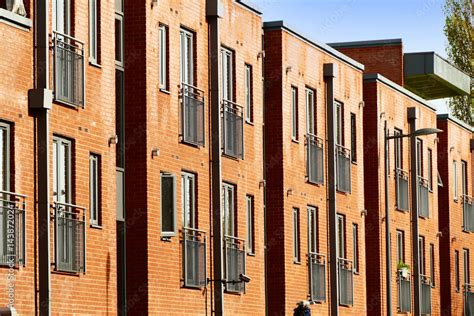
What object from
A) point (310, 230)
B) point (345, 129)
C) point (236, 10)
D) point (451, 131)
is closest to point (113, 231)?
point (236, 10)

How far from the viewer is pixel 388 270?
44156 mm

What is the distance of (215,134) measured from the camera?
1423 inches

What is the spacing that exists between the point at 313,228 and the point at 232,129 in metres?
7.23

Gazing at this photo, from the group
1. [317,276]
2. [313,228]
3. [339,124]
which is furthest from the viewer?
[339,124]

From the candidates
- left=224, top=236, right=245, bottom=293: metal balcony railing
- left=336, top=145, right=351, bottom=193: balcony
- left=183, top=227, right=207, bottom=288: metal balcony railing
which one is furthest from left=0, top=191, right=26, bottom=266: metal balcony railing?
left=336, top=145, right=351, bottom=193: balcony

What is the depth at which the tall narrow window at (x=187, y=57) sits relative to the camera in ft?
115

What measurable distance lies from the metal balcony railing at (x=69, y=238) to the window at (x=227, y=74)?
875cm

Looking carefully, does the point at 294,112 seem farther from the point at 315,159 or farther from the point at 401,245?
the point at 401,245

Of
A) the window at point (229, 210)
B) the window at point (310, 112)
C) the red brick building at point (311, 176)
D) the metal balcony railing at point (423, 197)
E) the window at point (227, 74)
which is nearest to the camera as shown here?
the window at point (229, 210)

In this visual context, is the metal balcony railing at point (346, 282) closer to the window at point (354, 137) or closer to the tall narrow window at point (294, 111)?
the window at point (354, 137)

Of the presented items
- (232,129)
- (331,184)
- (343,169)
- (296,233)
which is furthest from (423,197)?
(232,129)

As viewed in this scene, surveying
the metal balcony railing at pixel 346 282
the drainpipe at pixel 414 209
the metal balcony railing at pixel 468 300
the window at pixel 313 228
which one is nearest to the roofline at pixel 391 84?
the drainpipe at pixel 414 209

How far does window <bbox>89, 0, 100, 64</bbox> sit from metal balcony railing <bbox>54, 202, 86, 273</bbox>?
318cm

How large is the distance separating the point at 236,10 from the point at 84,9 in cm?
850
